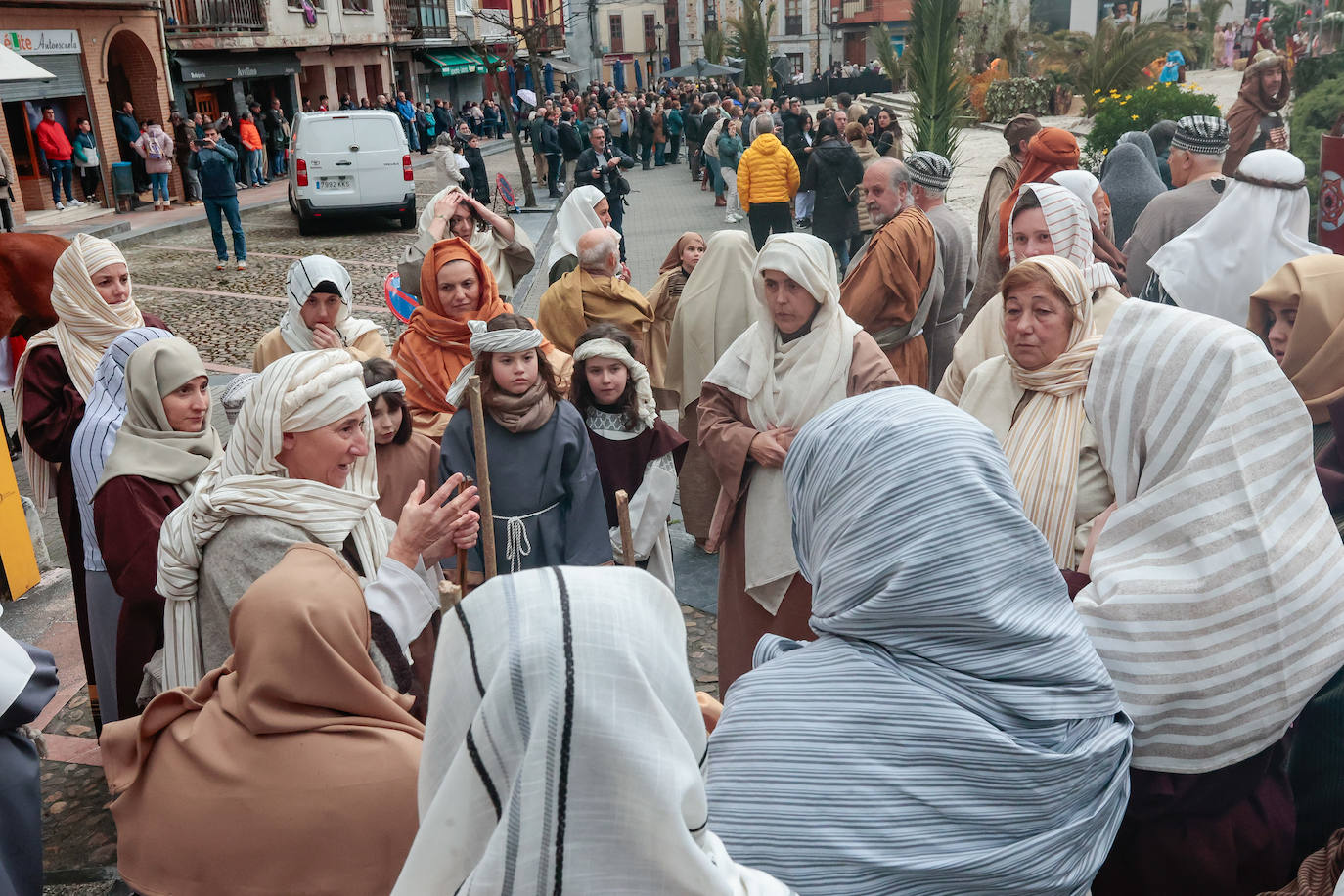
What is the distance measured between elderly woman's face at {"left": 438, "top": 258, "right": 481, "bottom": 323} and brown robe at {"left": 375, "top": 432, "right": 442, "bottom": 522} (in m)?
1.09

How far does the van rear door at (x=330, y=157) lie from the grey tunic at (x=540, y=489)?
15.4m

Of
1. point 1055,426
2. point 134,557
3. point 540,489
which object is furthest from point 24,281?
point 1055,426

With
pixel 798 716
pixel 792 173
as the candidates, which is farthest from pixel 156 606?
pixel 792 173

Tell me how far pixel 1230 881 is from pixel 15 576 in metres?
5.98

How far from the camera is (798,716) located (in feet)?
6.28

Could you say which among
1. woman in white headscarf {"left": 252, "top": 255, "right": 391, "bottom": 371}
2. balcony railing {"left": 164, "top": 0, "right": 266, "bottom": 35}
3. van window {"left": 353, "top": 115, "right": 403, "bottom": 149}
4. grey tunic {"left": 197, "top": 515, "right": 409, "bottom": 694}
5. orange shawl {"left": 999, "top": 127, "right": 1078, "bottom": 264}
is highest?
balcony railing {"left": 164, "top": 0, "right": 266, "bottom": 35}

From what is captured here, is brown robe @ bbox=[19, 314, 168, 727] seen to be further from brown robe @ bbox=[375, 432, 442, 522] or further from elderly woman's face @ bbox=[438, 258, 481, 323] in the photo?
elderly woman's face @ bbox=[438, 258, 481, 323]

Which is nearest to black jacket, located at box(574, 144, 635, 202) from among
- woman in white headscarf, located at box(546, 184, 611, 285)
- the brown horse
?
woman in white headscarf, located at box(546, 184, 611, 285)

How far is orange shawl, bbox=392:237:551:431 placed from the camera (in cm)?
519

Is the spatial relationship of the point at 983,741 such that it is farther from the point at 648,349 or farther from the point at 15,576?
the point at 15,576

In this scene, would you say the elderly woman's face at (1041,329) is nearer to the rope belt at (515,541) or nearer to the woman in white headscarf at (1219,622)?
the woman in white headscarf at (1219,622)

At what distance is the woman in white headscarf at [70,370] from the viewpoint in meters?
4.49

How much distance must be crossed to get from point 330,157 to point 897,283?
1473 cm

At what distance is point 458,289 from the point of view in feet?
17.0
